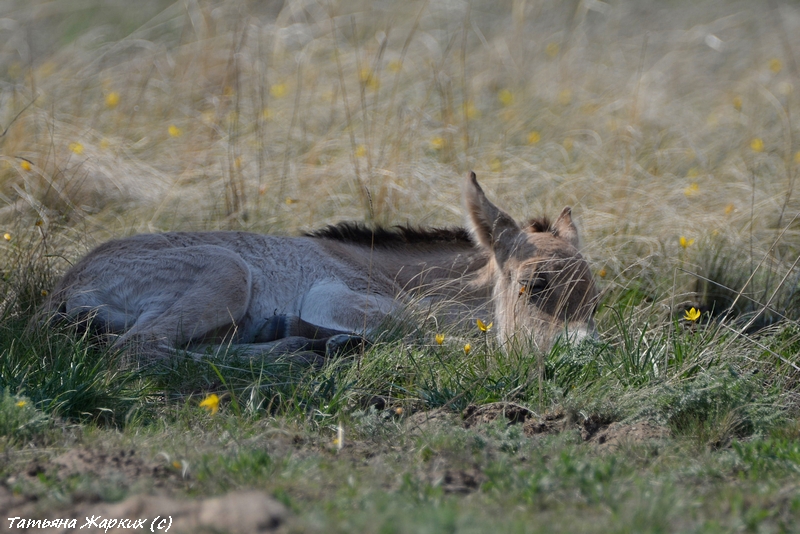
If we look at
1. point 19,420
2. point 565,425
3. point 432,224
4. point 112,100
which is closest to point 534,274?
point 565,425

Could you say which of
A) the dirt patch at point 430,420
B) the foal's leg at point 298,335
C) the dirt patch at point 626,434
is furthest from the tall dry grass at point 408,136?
the dirt patch at point 430,420

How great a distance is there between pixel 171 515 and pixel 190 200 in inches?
211

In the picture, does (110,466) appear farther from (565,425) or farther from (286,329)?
(286,329)

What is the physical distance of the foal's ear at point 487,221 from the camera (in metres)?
5.59

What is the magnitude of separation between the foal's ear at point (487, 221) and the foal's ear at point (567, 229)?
1.13 ft

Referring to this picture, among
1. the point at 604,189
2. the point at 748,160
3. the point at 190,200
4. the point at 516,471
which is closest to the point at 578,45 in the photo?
the point at 748,160

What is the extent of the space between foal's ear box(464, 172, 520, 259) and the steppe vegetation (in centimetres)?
81

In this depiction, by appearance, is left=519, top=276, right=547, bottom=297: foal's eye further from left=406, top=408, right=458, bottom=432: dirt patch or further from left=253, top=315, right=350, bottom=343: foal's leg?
left=253, top=315, right=350, bottom=343: foal's leg

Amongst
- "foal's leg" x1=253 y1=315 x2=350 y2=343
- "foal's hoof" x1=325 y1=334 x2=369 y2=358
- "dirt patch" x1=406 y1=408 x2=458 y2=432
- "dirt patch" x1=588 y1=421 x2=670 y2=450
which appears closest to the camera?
"dirt patch" x1=588 y1=421 x2=670 y2=450

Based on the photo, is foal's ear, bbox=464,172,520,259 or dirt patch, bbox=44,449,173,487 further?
foal's ear, bbox=464,172,520,259

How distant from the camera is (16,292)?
547 centimetres

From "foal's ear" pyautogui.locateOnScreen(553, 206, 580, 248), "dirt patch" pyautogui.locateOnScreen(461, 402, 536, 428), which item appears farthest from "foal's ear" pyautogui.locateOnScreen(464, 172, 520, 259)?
"dirt patch" pyautogui.locateOnScreen(461, 402, 536, 428)

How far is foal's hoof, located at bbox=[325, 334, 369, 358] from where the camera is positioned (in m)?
5.14

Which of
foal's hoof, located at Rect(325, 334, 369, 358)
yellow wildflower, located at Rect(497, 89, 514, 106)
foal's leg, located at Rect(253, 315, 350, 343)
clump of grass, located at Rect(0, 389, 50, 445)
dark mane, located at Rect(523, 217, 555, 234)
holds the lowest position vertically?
foal's leg, located at Rect(253, 315, 350, 343)
